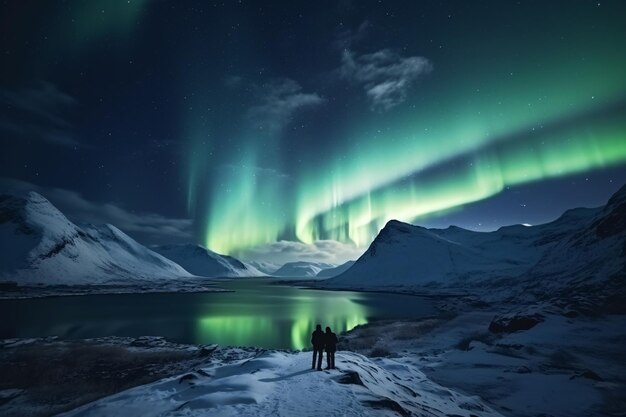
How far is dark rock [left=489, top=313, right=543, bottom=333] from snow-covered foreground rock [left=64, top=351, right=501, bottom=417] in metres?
24.9

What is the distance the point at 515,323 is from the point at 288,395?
122 feet

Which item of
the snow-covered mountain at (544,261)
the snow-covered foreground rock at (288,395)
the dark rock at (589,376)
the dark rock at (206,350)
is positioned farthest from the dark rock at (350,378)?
the snow-covered mountain at (544,261)

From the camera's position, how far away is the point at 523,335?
3369 centimetres

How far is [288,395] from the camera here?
521 inches

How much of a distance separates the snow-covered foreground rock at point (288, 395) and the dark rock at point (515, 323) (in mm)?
24858

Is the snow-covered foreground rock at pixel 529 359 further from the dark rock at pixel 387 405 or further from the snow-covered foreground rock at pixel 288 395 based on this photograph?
the dark rock at pixel 387 405

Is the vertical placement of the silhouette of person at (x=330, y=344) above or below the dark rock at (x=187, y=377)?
above

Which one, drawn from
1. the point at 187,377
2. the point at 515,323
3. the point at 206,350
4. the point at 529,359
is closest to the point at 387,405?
the point at 187,377

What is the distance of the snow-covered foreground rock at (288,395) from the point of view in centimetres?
1206

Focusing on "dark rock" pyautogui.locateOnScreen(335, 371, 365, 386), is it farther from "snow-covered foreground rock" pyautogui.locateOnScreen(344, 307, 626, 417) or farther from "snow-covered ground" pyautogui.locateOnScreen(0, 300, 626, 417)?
"snow-covered foreground rock" pyautogui.locateOnScreen(344, 307, 626, 417)

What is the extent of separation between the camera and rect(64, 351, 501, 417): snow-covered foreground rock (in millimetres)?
12062

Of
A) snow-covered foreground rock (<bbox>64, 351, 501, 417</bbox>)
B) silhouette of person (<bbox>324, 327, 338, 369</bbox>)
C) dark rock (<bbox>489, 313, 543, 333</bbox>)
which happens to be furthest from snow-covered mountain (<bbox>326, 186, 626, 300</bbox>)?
silhouette of person (<bbox>324, 327, 338, 369</bbox>)

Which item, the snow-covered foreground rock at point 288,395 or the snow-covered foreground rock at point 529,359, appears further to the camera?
the snow-covered foreground rock at point 529,359

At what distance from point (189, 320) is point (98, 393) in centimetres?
4043
